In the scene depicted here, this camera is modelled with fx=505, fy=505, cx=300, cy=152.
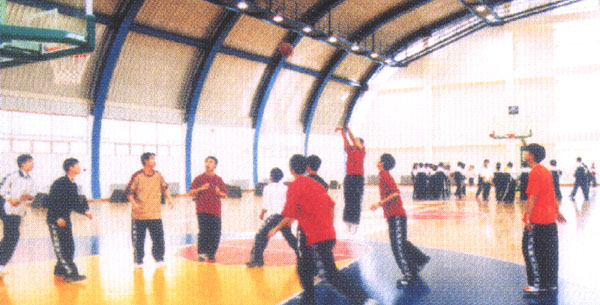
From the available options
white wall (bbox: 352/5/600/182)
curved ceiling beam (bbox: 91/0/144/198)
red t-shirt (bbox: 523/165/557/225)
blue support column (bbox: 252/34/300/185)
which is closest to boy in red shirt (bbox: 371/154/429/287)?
red t-shirt (bbox: 523/165/557/225)

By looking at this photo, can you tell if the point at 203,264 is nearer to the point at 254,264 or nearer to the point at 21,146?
the point at 254,264

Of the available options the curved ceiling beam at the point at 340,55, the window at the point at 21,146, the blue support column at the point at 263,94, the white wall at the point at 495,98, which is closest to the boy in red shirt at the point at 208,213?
the window at the point at 21,146

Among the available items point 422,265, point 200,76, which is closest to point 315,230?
point 422,265

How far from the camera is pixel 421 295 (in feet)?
18.2

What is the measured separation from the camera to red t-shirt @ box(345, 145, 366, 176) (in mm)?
8469

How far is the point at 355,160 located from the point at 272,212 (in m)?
1.97

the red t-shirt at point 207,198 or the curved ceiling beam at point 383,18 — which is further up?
the curved ceiling beam at point 383,18

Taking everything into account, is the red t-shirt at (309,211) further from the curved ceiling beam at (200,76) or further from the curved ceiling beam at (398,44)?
the curved ceiling beam at (398,44)

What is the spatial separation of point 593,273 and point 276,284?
4.15 metres

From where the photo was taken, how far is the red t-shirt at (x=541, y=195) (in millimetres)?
5496

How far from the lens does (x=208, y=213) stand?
7965 mm

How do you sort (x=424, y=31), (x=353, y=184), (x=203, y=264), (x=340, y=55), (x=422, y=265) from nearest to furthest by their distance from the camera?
(x=422, y=265) → (x=203, y=264) → (x=353, y=184) → (x=340, y=55) → (x=424, y=31)

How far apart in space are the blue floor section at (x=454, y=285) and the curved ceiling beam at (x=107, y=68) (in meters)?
14.3

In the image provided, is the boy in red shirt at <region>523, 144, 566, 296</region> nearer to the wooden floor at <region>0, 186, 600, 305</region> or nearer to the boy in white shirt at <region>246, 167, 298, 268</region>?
the wooden floor at <region>0, 186, 600, 305</region>
